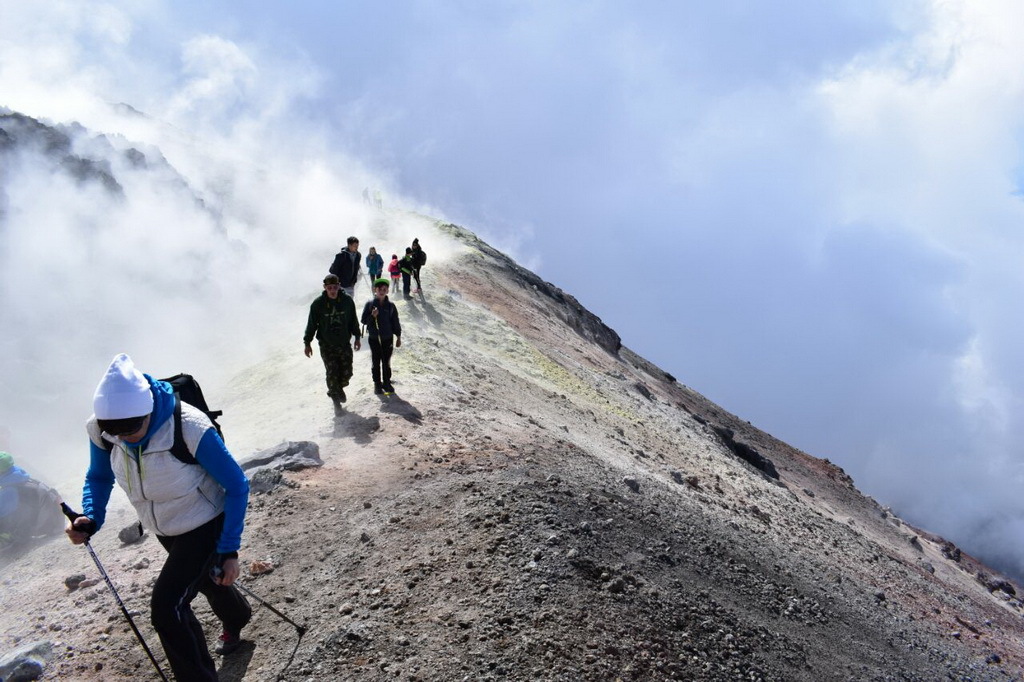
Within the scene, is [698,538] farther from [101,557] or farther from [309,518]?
[101,557]

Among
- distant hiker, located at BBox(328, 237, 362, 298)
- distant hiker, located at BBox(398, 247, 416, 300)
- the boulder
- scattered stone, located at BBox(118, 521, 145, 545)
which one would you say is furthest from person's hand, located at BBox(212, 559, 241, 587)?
distant hiker, located at BBox(398, 247, 416, 300)

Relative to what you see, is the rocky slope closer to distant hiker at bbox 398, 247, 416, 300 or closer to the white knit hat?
the white knit hat

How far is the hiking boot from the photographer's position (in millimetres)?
6141

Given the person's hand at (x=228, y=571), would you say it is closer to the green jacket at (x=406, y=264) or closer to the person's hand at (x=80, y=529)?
the person's hand at (x=80, y=529)

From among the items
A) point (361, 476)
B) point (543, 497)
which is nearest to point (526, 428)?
point (361, 476)

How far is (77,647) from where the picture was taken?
6543 mm

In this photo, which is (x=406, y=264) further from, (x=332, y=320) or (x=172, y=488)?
(x=172, y=488)

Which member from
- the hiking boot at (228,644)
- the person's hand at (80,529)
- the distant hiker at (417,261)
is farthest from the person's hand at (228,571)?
the distant hiker at (417,261)

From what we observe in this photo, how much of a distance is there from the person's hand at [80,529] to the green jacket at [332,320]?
6440 millimetres

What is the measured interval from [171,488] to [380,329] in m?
7.43

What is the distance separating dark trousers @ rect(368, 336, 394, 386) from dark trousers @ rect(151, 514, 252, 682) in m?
7.13

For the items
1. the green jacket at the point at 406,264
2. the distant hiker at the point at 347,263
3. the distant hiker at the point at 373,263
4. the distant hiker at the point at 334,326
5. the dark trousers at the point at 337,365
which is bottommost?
the dark trousers at the point at 337,365

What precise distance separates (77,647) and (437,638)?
316cm

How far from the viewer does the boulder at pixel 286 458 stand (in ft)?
32.1
